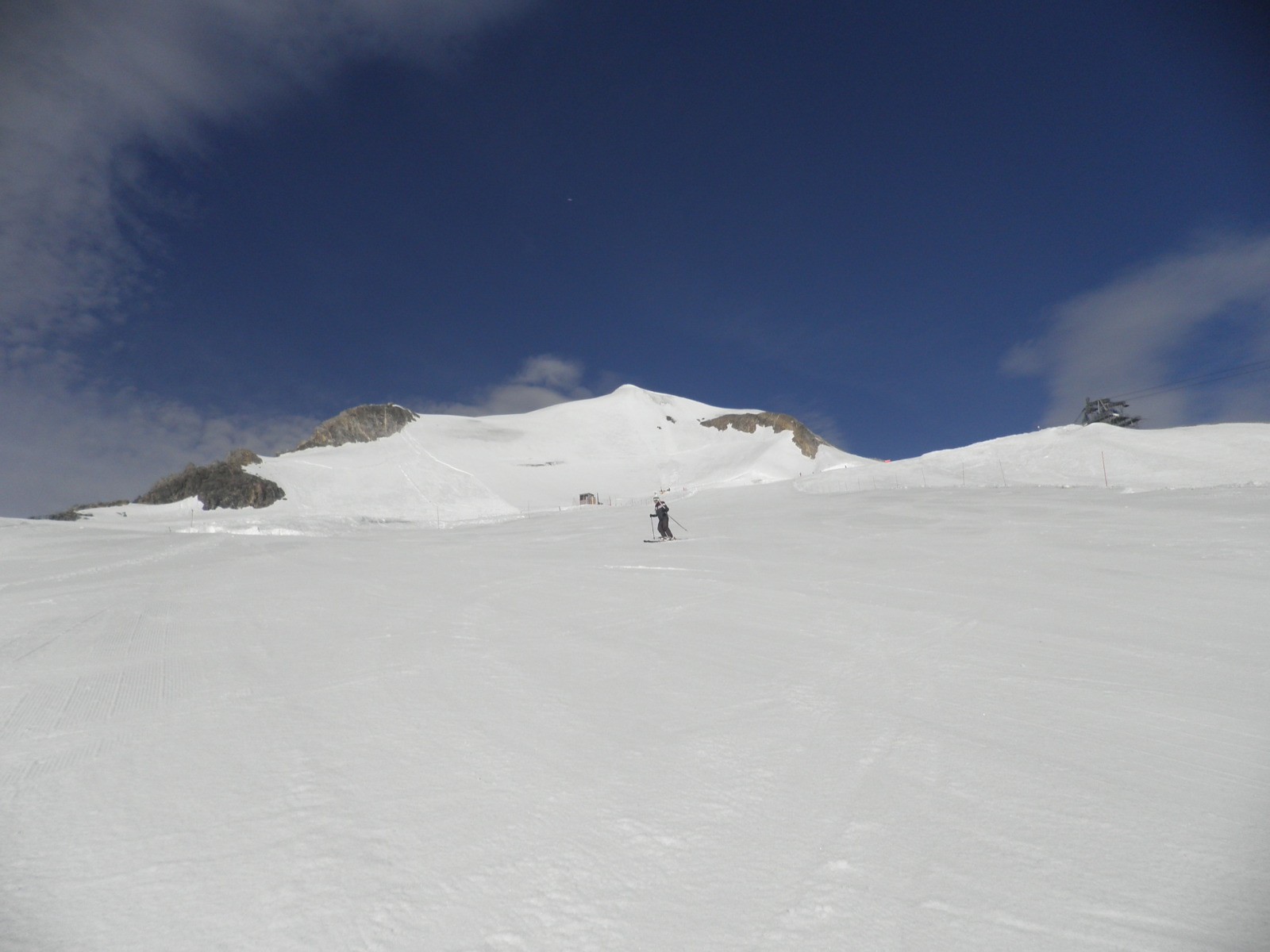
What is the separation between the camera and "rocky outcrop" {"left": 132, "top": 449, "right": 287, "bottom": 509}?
1870 inches

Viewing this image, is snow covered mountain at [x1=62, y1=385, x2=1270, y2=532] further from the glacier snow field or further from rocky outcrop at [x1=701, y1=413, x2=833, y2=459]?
the glacier snow field

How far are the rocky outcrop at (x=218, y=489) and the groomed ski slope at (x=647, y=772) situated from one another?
45.7m

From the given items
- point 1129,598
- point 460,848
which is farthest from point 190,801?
point 1129,598

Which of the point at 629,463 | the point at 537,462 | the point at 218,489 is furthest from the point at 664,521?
the point at 629,463

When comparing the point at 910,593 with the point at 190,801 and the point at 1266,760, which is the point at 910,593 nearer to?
the point at 1266,760

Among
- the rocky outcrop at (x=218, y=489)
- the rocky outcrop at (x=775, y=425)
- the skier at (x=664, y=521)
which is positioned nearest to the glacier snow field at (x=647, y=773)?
the skier at (x=664, y=521)

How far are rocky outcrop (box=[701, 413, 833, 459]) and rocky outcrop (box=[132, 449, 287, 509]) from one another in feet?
186

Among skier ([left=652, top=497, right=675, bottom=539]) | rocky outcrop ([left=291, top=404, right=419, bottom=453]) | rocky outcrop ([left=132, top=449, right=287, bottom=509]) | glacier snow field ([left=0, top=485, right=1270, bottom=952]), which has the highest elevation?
rocky outcrop ([left=291, top=404, right=419, bottom=453])

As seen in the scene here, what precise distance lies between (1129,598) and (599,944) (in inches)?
326

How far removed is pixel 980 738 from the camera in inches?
149

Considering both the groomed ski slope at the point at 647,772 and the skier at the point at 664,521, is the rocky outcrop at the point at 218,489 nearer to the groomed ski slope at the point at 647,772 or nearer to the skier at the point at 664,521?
the skier at the point at 664,521

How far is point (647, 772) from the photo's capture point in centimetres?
343

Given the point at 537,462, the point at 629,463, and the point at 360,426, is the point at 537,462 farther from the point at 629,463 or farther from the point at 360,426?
the point at 360,426

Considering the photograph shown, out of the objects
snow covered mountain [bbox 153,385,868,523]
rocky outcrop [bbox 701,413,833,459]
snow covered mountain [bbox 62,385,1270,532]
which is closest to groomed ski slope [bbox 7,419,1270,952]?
snow covered mountain [bbox 62,385,1270,532]
